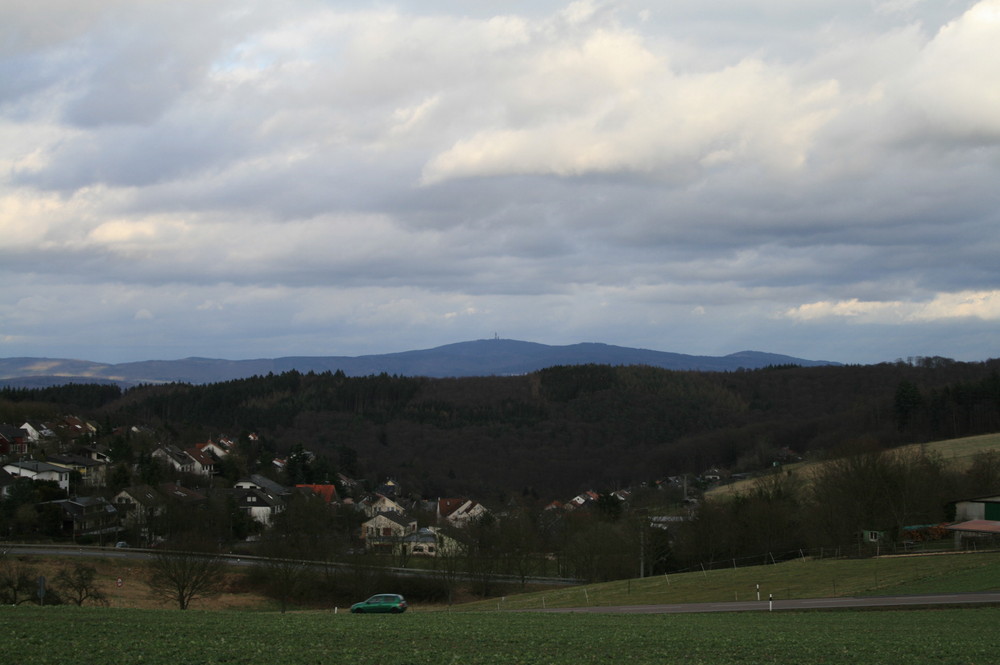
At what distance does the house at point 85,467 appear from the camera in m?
85.6

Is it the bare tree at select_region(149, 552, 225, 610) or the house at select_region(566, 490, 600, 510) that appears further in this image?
the house at select_region(566, 490, 600, 510)

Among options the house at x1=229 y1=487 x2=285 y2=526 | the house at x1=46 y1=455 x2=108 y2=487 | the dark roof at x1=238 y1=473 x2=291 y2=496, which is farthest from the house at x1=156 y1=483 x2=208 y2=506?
the dark roof at x1=238 y1=473 x2=291 y2=496

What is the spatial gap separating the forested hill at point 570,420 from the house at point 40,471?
114ft

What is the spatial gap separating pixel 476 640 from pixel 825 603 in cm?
1610

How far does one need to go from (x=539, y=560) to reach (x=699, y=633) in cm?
4507

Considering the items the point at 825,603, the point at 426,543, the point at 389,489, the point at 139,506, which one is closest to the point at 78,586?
the point at 825,603

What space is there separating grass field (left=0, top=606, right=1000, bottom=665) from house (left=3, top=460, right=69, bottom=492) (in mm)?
62384

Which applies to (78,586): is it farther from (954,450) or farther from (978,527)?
(954,450)

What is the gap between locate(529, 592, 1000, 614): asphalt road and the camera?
27641 millimetres

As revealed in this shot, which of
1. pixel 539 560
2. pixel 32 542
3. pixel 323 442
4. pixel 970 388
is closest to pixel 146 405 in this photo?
pixel 323 442

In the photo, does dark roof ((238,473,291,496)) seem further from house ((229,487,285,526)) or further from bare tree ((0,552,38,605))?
bare tree ((0,552,38,605))

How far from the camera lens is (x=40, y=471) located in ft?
256

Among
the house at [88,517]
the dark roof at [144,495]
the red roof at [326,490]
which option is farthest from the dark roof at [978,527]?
the red roof at [326,490]

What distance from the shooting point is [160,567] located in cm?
4281
